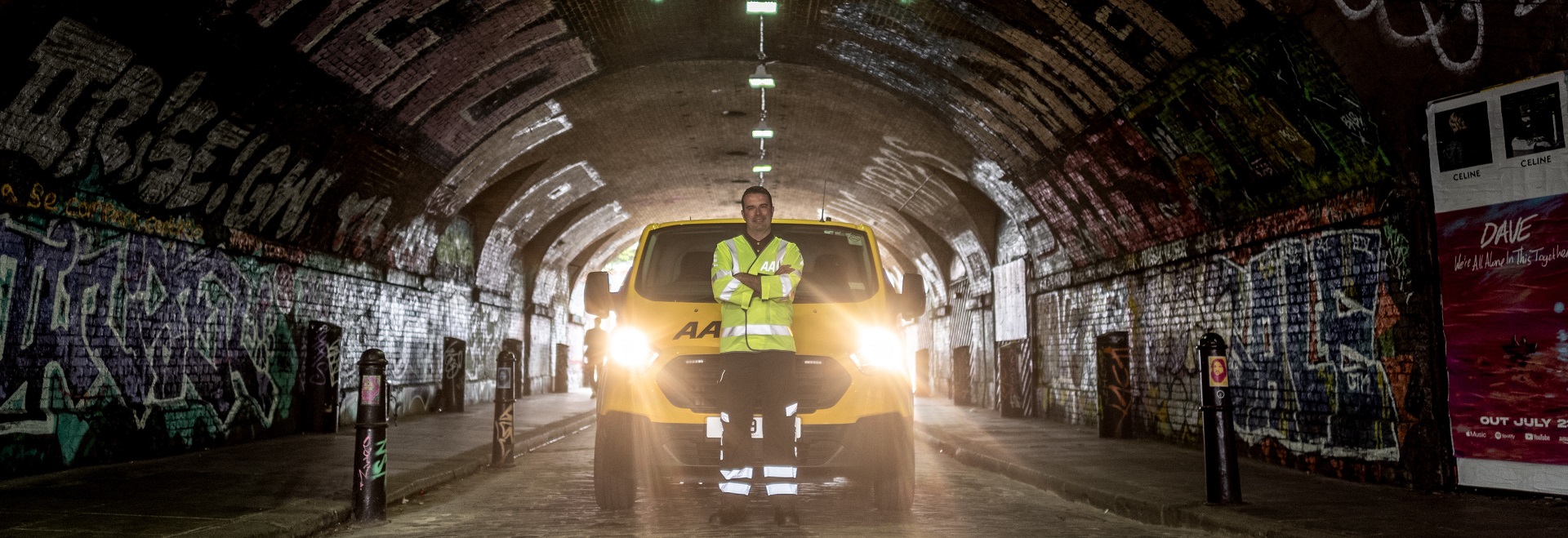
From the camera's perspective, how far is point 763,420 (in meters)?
6.22

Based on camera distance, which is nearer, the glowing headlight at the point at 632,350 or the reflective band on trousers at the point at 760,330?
the reflective band on trousers at the point at 760,330

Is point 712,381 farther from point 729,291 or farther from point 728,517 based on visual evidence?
point 728,517

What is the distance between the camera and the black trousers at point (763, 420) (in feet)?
20.3

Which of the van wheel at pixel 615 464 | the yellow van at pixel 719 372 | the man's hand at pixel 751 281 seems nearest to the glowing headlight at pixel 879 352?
the yellow van at pixel 719 372

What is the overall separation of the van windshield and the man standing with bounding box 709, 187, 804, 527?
877mm

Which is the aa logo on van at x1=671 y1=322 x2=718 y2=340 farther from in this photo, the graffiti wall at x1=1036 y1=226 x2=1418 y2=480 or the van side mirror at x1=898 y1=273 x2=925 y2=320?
the graffiti wall at x1=1036 y1=226 x2=1418 y2=480

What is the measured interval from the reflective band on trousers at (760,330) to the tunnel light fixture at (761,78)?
31.7 feet

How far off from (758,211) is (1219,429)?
140 inches

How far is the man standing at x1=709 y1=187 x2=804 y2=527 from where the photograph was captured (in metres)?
6.19

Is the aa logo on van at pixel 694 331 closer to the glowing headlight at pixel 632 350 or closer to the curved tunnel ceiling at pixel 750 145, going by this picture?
the glowing headlight at pixel 632 350

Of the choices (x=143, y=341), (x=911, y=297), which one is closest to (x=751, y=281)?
(x=911, y=297)

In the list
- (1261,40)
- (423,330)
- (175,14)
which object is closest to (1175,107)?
(1261,40)

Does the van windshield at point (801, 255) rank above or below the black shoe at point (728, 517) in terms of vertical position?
above

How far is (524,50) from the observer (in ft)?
46.1
